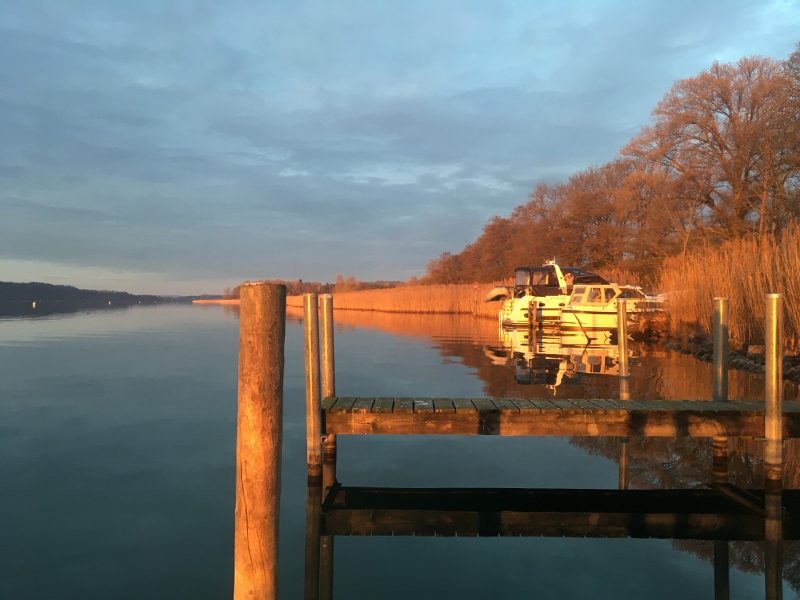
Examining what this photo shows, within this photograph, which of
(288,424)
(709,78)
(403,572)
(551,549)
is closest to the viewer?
(403,572)

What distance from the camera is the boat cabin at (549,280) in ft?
78.0

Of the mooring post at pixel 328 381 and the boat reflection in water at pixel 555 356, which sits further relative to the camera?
the boat reflection in water at pixel 555 356

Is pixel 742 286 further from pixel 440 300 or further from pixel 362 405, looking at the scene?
pixel 440 300

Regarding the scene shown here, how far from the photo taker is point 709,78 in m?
26.2

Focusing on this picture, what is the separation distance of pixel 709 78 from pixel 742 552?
26.8 metres

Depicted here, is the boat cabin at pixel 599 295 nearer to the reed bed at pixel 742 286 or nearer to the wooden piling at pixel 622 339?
the reed bed at pixel 742 286

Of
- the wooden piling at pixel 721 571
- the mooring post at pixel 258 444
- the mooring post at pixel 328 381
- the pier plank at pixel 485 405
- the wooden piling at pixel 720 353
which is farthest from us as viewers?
the mooring post at pixel 328 381

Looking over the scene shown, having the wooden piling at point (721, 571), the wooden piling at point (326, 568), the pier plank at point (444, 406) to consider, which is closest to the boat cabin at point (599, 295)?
the pier plank at point (444, 406)

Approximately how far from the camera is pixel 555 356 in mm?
14375

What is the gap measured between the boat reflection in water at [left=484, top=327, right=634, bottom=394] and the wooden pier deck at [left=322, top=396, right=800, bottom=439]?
3.94 metres

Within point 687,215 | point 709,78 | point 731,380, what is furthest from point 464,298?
point 731,380

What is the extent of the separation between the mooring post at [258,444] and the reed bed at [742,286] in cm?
1051

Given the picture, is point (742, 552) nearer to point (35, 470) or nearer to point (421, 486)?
point (421, 486)

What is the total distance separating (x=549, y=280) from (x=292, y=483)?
794 inches
